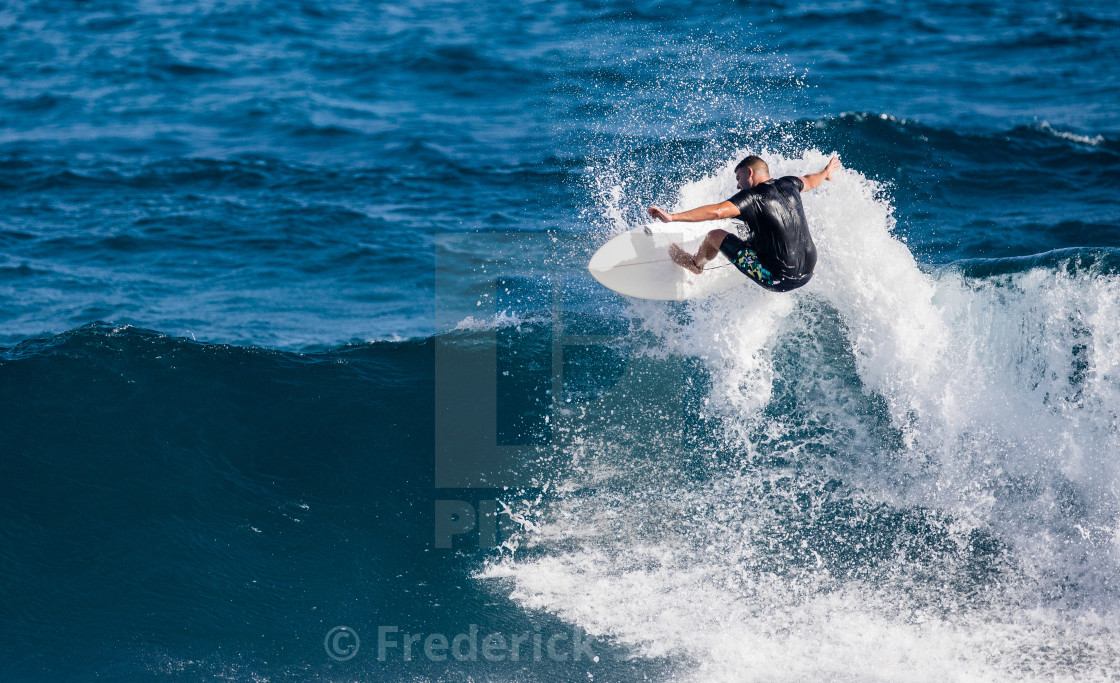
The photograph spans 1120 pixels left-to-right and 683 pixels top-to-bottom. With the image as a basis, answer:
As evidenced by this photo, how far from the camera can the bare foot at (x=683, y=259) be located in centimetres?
902

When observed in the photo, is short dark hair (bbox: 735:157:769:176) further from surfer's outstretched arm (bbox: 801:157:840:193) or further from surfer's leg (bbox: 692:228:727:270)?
surfer's leg (bbox: 692:228:727:270)

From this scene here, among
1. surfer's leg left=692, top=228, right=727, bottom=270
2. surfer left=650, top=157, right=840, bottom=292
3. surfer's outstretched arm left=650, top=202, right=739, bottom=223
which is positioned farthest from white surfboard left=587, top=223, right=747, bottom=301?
surfer's outstretched arm left=650, top=202, right=739, bottom=223

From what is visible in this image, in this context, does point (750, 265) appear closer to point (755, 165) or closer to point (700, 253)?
point (700, 253)

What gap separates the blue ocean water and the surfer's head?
1747mm

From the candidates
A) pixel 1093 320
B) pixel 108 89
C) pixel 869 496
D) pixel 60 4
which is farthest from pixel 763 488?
pixel 60 4

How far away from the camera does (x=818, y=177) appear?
331 inches

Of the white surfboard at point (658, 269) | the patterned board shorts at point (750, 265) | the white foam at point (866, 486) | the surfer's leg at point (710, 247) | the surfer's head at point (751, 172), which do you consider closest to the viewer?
the white foam at point (866, 486)

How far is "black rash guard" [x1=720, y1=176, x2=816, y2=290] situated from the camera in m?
7.82

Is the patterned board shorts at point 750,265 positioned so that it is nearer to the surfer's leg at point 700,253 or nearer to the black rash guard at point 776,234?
the black rash guard at point 776,234

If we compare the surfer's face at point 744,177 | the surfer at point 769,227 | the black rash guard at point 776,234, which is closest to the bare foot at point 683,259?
the surfer at point 769,227

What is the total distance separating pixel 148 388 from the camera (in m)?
10.2

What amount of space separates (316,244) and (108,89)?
8.43m

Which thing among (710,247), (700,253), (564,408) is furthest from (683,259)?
(564,408)

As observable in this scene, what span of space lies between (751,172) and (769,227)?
492mm
